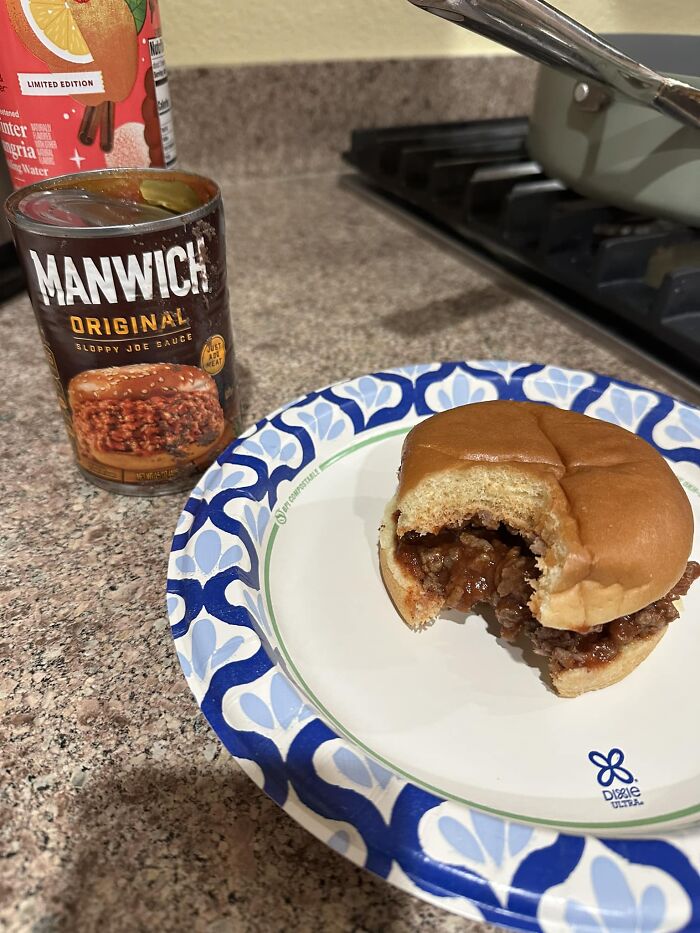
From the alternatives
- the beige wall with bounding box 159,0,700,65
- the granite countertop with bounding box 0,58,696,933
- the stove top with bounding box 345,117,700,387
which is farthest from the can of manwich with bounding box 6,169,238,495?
the beige wall with bounding box 159,0,700,65

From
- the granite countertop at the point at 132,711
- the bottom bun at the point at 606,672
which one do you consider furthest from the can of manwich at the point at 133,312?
the bottom bun at the point at 606,672

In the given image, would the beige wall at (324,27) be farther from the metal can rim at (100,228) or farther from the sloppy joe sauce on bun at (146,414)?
the sloppy joe sauce on bun at (146,414)

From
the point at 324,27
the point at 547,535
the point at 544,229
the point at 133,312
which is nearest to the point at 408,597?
the point at 547,535

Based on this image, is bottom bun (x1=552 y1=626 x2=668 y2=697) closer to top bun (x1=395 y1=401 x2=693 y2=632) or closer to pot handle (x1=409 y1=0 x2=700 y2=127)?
top bun (x1=395 y1=401 x2=693 y2=632)

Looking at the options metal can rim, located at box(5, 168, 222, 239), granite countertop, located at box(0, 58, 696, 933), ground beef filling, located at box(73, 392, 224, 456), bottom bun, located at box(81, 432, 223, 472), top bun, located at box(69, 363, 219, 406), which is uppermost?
metal can rim, located at box(5, 168, 222, 239)

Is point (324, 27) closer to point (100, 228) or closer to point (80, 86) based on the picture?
point (80, 86)
